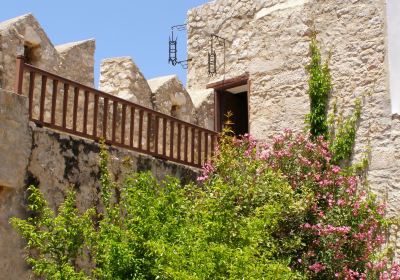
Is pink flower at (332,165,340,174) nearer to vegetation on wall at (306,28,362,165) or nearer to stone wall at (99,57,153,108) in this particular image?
vegetation on wall at (306,28,362,165)

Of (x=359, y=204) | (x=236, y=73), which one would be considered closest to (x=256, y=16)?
(x=236, y=73)

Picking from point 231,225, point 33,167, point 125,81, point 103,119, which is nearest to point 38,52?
point 125,81

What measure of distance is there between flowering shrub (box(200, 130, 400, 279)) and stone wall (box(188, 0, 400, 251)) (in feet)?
1.49

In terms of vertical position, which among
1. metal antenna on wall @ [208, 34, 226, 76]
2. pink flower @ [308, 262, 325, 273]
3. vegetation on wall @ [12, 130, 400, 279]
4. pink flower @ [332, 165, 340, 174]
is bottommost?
pink flower @ [308, 262, 325, 273]

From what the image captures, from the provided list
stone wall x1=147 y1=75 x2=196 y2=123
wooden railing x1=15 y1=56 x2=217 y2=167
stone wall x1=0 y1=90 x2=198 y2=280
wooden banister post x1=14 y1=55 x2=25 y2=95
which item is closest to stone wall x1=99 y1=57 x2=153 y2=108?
stone wall x1=147 y1=75 x2=196 y2=123

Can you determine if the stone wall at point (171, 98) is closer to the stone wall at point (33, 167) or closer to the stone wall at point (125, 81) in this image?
the stone wall at point (125, 81)

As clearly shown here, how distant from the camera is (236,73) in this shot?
12.1 metres

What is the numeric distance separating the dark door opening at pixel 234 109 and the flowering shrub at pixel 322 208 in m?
2.22

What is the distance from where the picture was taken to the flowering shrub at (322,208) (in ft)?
30.3

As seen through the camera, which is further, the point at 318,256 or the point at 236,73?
the point at 236,73

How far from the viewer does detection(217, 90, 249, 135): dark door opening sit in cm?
1253

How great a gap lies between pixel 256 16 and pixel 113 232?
605cm

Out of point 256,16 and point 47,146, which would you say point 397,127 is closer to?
point 256,16

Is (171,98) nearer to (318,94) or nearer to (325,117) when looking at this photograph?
(318,94)
